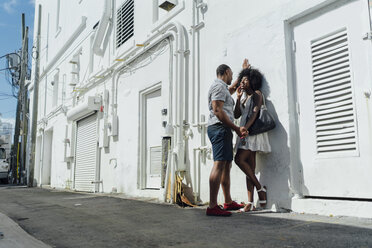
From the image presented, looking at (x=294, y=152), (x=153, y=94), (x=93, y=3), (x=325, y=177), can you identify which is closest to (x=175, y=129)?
(x=153, y=94)

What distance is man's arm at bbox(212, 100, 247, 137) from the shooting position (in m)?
3.90

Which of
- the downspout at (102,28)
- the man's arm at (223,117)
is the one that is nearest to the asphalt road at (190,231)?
the man's arm at (223,117)

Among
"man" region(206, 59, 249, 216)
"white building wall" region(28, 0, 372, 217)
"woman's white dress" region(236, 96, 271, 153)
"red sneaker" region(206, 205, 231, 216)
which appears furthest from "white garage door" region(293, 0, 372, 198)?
"red sneaker" region(206, 205, 231, 216)

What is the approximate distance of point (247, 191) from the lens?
430 centimetres

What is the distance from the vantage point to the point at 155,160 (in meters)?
6.88

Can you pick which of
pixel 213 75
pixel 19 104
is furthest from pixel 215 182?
pixel 19 104

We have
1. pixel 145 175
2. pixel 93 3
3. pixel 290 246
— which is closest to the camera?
pixel 290 246

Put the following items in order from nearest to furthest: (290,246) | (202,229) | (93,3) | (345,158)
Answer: (290,246), (202,229), (345,158), (93,3)

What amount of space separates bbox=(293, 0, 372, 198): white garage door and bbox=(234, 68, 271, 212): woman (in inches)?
19.3

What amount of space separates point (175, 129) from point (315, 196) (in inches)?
109

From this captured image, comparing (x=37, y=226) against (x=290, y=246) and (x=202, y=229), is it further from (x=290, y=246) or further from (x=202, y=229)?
(x=290, y=246)

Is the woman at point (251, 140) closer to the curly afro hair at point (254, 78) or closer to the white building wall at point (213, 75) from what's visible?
the curly afro hair at point (254, 78)

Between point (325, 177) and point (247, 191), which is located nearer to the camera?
point (325, 177)

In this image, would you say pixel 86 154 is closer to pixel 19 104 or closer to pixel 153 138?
pixel 153 138
